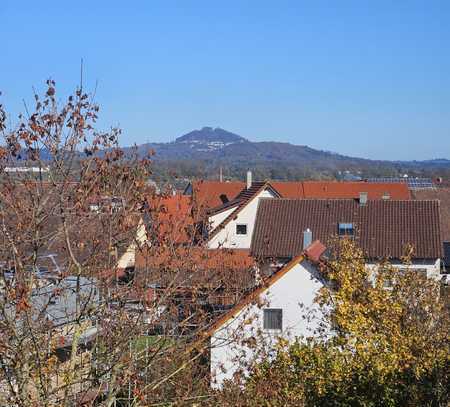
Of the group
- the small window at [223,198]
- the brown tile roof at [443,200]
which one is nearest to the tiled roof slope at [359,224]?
the small window at [223,198]

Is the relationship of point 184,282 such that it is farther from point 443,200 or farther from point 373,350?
point 443,200

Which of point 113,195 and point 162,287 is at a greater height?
point 113,195

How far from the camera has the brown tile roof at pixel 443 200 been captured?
156ft

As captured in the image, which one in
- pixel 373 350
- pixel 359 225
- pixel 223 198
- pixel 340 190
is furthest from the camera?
pixel 340 190

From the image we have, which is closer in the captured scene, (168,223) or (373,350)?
(168,223)

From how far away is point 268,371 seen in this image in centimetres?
1179

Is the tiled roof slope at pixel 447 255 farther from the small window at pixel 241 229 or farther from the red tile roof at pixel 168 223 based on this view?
the red tile roof at pixel 168 223

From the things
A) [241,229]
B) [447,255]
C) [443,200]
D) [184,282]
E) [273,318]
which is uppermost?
[184,282]

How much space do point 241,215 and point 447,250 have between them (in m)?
10.7

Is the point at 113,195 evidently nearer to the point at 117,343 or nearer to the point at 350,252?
the point at 117,343

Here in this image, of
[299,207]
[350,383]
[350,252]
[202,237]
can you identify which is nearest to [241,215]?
[299,207]

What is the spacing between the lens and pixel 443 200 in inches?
2015

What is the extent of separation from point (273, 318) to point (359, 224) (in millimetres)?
15840

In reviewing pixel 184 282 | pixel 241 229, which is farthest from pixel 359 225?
pixel 184 282
